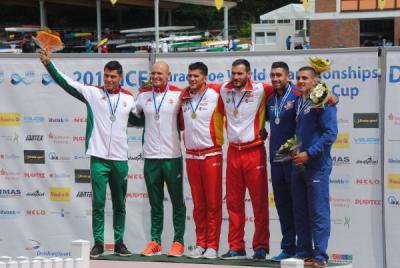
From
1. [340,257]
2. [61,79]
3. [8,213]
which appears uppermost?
[61,79]

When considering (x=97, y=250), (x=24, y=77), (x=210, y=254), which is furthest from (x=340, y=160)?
(x=24, y=77)

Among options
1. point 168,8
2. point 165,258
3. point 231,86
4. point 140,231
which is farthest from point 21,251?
point 168,8

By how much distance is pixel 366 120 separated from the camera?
10.8 meters

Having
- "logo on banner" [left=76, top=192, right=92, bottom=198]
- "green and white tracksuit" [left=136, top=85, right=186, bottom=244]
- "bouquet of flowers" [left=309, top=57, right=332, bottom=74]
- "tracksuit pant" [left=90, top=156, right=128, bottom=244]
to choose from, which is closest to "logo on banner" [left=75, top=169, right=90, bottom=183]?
"logo on banner" [left=76, top=192, right=92, bottom=198]

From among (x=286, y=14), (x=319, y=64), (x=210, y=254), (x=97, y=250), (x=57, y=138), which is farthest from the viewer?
(x=286, y=14)

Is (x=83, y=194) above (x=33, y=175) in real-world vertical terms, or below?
below

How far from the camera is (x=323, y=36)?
2466 inches

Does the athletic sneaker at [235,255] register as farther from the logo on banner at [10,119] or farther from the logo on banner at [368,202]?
the logo on banner at [10,119]

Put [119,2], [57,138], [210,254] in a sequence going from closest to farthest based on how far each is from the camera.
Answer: [210,254] < [57,138] < [119,2]

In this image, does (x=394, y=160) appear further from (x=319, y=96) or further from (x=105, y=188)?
(x=105, y=188)

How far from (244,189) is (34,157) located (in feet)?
10.0

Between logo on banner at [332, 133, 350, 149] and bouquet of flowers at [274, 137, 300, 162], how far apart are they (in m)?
1.50

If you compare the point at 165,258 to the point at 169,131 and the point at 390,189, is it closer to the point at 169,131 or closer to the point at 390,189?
the point at 169,131

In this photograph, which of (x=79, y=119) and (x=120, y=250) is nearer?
(x=120, y=250)
